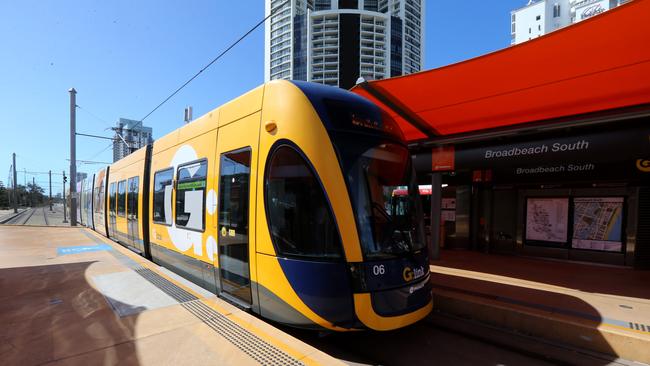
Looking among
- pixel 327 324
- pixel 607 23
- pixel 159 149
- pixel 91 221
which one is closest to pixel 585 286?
pixel 607 23

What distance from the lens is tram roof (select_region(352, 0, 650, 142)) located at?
4.15 meters

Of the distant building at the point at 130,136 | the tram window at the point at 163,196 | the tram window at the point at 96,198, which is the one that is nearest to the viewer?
the tram window at the point at 163,196

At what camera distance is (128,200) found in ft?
32.7

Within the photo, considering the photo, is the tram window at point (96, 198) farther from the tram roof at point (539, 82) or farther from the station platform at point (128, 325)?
the tram roof at point (539, 82)

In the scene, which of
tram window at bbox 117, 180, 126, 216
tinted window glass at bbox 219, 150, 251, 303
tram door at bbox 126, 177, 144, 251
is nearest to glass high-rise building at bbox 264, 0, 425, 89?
tram window at bbox 117, 180, 126, 216

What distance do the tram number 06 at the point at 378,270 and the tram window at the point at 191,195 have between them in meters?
3.27

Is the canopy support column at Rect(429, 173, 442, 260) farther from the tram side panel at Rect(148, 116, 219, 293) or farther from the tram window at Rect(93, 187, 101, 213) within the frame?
the tram window at Rect(93, 187, 101, 213)

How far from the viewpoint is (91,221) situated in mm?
18359

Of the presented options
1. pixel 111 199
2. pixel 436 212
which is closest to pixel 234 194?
pixel 436 212

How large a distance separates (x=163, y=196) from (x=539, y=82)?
25.0ft

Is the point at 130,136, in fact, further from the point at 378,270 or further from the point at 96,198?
the point at 378,270

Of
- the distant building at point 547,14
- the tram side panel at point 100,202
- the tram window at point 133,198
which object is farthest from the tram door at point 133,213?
the distant building at point 547,14

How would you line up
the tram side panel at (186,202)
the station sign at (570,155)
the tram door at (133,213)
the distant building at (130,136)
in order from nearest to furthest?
the tram side panel at (186,202), the station sign at (570,155), the tram door at (133,213), the distant building at (130,136)

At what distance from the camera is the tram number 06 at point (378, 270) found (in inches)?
143
